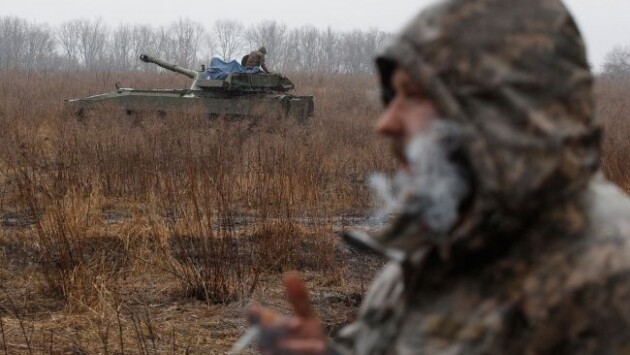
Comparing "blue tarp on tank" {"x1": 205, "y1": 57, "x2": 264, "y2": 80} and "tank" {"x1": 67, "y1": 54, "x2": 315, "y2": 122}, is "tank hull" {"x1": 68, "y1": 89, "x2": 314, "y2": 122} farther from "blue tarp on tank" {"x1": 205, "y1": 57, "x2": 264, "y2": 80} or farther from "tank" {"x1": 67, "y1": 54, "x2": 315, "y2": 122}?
"blue tarp on tank" {"x1": 205, "y1": 57, "x2": 264, "y2": 80}

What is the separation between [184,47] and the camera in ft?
264

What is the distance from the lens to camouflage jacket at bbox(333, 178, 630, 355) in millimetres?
1102

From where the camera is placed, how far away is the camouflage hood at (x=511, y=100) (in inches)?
43.3

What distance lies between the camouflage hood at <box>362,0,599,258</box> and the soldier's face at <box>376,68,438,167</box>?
3 cm

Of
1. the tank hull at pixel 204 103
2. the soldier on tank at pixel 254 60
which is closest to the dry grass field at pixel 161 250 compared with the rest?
the tank hull at pixel 204 103

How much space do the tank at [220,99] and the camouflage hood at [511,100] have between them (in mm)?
13935

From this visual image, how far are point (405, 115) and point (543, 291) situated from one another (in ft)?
1.06

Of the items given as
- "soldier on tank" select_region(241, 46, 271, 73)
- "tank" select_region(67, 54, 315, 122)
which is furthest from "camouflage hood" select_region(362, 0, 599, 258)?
"soldier on tank" select_region(241, 46, 271, 73)

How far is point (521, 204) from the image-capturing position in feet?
3.61

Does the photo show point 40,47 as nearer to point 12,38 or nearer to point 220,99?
point 12,38

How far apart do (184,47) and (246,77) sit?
6573 centimetres

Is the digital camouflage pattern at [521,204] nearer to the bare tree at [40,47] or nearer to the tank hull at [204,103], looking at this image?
the tank hull at [204,103]

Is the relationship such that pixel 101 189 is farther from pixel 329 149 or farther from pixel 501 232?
pixel 501 232

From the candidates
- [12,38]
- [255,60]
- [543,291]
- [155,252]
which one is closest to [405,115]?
[543,291]
